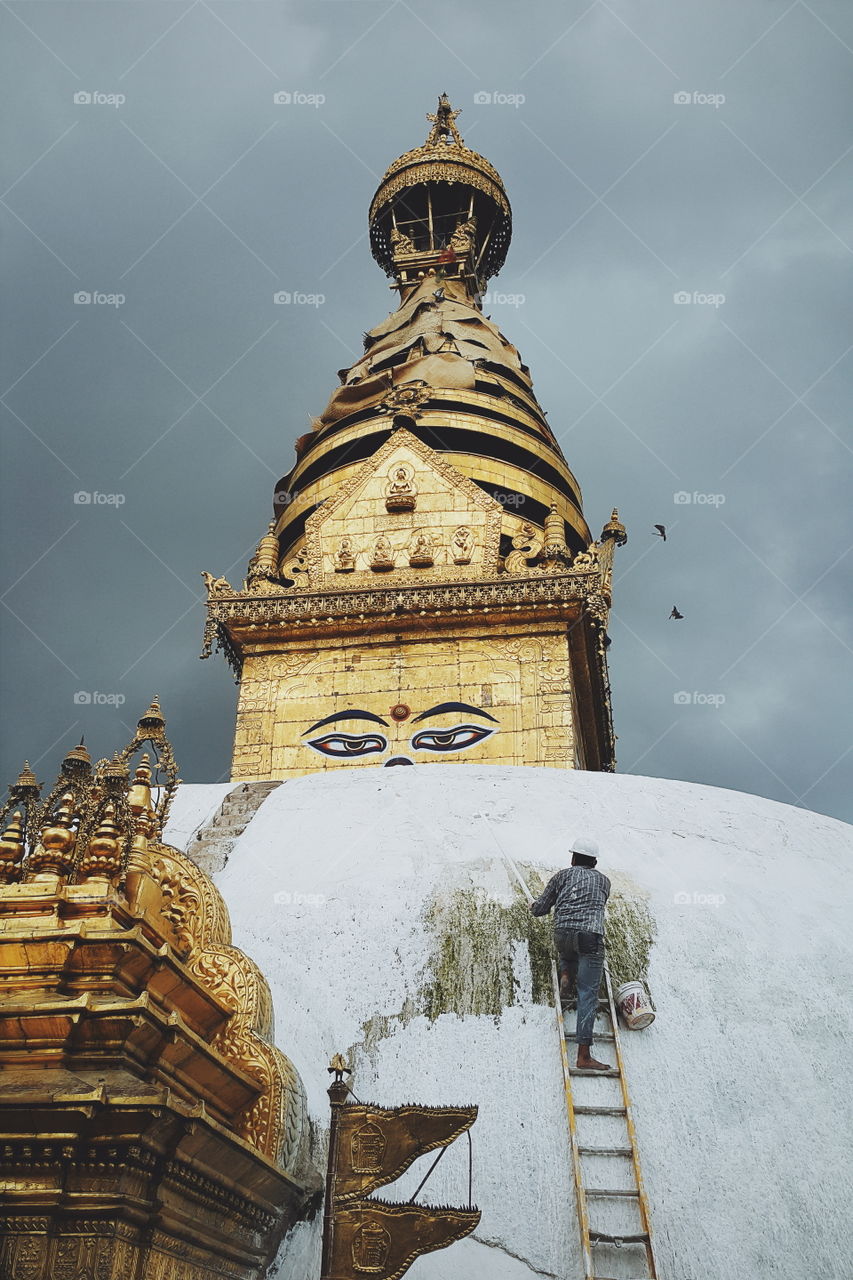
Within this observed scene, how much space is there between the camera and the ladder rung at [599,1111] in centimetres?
463

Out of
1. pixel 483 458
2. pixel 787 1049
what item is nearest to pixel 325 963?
pixel 787 1049

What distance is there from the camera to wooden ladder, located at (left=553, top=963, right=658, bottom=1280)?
4.19m

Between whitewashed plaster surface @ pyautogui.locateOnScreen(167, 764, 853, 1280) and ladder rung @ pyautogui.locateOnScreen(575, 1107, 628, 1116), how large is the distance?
0.34 ft

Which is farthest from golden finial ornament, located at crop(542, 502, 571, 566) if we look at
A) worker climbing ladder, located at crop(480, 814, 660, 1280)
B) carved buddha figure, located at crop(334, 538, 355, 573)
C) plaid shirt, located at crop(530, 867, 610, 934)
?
worker climbing ladder, located at crop(480, 814, 660, 1280)

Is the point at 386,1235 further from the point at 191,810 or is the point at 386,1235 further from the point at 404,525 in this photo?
the point at 404,525

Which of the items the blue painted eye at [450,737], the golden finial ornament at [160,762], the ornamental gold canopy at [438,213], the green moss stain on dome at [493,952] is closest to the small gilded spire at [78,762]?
the golden finial ornament at [160,762]

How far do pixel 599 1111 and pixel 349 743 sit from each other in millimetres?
9220

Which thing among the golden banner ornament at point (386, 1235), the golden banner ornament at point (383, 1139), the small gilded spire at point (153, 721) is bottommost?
the golden banner ornament at point (386, 1235)

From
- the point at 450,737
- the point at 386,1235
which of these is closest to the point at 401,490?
the point at 450,737

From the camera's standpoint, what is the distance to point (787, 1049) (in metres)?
5.02

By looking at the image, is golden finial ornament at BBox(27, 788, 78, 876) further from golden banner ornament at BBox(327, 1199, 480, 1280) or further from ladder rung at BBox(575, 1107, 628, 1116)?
ladder rung at BBox(575, 1107, 628, 1116)

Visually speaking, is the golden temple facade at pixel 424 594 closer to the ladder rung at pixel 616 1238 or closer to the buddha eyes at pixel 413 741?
the buddha eyes at pixel 413 741

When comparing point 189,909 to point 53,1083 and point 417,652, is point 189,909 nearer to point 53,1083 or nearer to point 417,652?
point 53,1083

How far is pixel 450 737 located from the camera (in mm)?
13344
